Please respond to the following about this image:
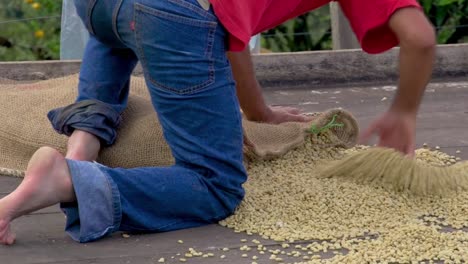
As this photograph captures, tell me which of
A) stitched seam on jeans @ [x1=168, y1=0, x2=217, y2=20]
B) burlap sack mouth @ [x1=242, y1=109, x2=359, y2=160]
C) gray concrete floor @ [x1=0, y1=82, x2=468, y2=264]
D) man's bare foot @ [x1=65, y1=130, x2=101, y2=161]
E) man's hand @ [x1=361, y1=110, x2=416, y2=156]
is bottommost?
gray concrete floor @ [x1=0, y1=82, x2=468, y2=264]

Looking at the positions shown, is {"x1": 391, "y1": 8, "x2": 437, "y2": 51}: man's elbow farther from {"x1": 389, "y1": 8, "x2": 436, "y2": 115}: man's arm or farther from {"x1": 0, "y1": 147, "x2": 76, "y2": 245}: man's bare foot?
{"x1": 0, "y1": 147, "x2": 76, "y2": 245}: man's bare foot

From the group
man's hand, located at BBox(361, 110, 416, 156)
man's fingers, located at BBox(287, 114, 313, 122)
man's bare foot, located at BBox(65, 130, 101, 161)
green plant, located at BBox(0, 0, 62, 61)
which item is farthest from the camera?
green plant, located at BBox(0, 0, 62, 61)

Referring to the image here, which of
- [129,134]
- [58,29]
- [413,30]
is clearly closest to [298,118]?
[129,134]

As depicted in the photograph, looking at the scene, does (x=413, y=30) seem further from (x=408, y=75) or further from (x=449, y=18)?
(x=449, y=18)

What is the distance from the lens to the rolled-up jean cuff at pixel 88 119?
2.62 metres

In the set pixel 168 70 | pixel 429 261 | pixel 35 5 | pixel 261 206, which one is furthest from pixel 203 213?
pixel 35 5

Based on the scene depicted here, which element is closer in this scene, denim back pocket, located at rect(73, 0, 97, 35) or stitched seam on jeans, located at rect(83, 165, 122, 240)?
stitched seam on jeans, located at rect(83, 165, 122, 240)

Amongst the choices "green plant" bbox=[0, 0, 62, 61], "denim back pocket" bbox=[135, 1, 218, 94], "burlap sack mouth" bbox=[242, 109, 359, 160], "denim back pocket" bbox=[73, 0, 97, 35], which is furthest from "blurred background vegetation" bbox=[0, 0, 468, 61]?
"denim back pocket" bbox=[135, 1, 218, 94]

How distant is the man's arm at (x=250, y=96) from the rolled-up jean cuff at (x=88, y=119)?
40cm

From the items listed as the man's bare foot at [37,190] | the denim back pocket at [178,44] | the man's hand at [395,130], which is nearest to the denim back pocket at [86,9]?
the denim back pocket at [178,44]

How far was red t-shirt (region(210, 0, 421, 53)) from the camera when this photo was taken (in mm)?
2227

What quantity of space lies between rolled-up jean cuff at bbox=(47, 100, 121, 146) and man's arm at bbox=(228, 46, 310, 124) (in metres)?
0.40

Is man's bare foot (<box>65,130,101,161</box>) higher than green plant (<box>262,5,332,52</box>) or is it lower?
lower

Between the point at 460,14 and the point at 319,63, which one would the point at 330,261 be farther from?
the point at 460,14
